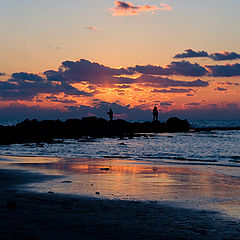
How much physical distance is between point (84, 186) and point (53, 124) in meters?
61.1

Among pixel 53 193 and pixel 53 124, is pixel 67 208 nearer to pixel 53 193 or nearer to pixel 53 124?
pixel 53 193

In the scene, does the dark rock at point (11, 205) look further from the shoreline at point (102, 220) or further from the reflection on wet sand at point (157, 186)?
the reflection on wet sand at point (157, 186)

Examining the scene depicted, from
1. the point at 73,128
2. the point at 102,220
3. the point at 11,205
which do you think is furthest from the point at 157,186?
the point at 73,128

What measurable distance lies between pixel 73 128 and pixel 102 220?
67.5 metres

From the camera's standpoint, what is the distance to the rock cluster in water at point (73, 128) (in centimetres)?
5862

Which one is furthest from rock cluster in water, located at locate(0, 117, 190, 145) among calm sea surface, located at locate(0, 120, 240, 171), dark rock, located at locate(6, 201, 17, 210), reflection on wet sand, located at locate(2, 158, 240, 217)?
dark rock, located at locate(6, 201, 17, 210)

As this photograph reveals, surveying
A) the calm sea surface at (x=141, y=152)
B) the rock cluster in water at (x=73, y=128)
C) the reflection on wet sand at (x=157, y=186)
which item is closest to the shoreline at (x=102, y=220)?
the reflection on wet sand at (x=157, y=186)

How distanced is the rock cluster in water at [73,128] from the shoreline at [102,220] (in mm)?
40001

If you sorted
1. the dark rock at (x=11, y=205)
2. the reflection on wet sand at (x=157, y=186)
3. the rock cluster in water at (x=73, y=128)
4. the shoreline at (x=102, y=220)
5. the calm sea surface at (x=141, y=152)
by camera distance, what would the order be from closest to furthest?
the shoreline at (x=102, y=220) < the dark rock at (x=11, y=205) < the reflection on wet sand at (x=157, y=186) < the calm sea surface at (x=141, y=152) < the rock cluster in water at (x=73, y=128)

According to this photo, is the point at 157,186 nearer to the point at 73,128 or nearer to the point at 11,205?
the point at 11,205

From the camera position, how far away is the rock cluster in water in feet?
192

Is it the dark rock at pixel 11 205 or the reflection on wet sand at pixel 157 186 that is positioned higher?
the dark rock at pixel 11 205

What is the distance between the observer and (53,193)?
13.2 meters

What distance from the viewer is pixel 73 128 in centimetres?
7638
